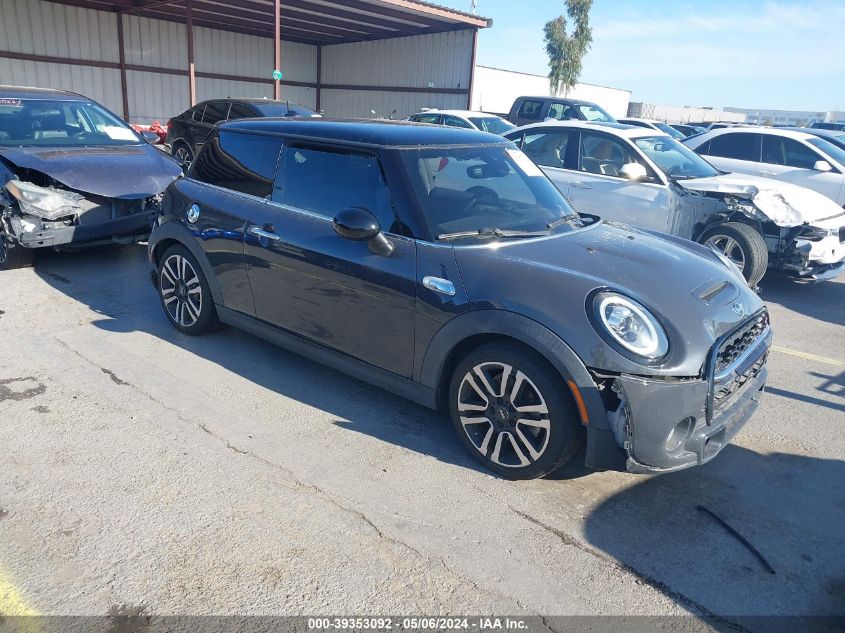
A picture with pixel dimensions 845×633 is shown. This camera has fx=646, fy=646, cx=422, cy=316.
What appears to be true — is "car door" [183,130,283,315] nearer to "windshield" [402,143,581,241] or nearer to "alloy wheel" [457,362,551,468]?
"windshield" [402,143,581,241]

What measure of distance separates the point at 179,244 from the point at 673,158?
5.84 m

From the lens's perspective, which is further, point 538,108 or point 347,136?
point 538,108

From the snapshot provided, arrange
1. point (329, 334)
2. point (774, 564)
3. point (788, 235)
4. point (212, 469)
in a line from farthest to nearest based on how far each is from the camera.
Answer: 1. point (788, 235)
2. point (329, 334)
3. point (212, 469)
4. point (774, 564)

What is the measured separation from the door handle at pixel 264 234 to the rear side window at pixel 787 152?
353 inches

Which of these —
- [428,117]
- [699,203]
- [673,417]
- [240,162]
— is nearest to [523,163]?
[240,162]

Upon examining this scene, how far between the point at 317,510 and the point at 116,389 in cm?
194

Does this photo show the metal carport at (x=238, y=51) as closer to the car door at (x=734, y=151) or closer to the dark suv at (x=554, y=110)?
the dark suv at (x=554, y=110)

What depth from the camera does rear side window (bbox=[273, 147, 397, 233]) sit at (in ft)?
12.3

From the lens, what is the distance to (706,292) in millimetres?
3373

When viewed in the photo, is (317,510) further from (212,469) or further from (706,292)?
(706,292)

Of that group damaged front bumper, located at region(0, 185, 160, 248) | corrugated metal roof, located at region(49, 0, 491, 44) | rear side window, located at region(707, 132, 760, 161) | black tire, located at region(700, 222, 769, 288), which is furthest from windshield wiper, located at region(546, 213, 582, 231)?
corrugated metal roof, located at region(49, 0, 491, 44)

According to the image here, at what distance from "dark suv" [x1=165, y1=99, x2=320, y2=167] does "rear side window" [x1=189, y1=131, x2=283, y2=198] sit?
24.6 feet

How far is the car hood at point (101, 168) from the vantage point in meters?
6.38

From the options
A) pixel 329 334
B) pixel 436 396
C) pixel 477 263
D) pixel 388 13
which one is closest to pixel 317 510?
pixel 436 396
